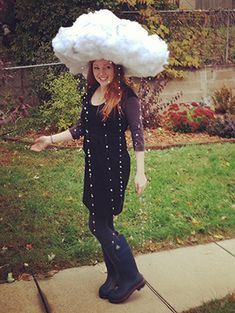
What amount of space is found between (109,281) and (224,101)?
6.29 m

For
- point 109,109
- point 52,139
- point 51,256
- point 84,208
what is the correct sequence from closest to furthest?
point 109,109
point 52,139
point 51,256
point 84,208

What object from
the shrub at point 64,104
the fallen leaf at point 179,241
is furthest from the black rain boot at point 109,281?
the shrub at point 64,104

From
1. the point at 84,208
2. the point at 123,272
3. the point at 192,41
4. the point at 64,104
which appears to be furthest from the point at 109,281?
the point at 192,41

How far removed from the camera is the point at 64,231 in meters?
4.80

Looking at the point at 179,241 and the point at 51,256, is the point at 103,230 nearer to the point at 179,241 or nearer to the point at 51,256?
the point at 51,256

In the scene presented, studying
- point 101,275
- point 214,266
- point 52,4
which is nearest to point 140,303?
point 101,275

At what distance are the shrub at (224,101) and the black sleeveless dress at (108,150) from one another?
6.10 metres

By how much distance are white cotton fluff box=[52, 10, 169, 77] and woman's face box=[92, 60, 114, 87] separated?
0.25 feet

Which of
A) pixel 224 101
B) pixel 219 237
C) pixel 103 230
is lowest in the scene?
pixel 219 237

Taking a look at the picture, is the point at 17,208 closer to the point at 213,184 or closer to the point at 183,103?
the point at 213,184

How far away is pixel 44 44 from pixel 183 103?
2.74m

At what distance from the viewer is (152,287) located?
388 centimetres

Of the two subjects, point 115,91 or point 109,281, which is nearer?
point 115,91

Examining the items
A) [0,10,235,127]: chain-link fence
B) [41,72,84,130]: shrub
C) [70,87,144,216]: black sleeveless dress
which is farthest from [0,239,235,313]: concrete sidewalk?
[0,10,235,127]: chain-link fence
